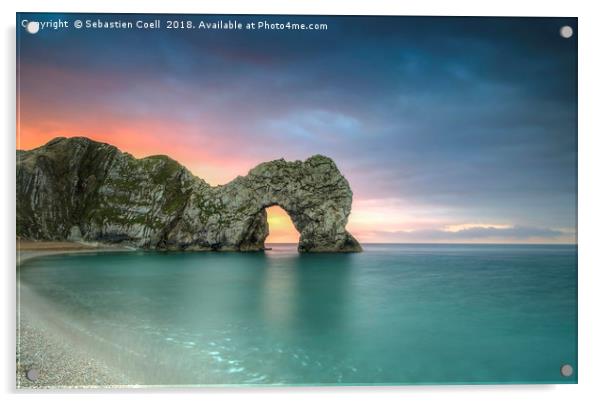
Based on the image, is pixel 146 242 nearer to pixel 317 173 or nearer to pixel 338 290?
pixel 317 173

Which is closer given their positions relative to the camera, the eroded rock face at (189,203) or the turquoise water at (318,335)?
the turquoise water at (318,335)

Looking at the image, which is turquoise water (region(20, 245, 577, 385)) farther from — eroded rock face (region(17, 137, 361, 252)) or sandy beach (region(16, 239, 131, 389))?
eroded rock face (region(17, 137, 361, 252))

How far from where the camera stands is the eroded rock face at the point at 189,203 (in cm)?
3966

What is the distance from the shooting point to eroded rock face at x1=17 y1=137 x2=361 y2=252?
3966cm

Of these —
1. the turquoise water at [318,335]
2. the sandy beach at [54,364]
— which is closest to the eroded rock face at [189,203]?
the turquoise water at [318,335]

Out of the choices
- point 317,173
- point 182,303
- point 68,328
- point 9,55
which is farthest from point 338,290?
point 317,173

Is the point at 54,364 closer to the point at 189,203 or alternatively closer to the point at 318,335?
the point at 318,335

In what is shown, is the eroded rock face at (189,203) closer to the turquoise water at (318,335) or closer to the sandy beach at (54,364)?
the turquoise water at (318,335)

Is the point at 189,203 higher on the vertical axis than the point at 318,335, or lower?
higher

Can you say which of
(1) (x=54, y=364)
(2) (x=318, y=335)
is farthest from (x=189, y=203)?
(1) (x=54, y=364)

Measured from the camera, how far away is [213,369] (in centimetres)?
713

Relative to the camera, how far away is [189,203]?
44719mm

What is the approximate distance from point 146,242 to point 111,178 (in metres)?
8.84

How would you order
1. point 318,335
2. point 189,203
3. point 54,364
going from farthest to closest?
point 189,203, point 318,335, point 54,364
